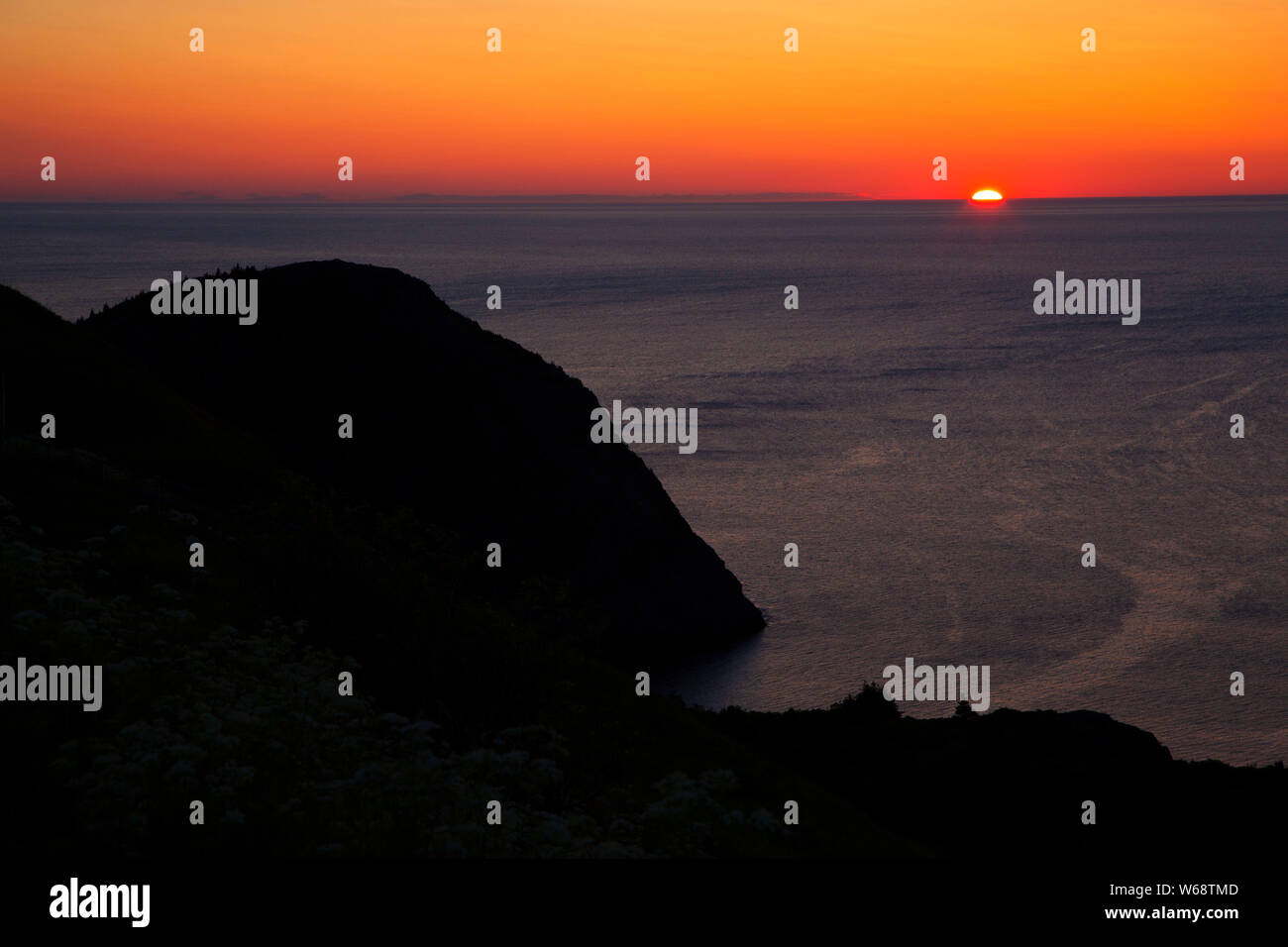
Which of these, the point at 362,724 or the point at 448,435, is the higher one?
the point at 448,435

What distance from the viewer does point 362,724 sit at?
581 inches

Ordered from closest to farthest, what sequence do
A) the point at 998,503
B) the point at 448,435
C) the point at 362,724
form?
the point at 362,724 → the point at 448,435 → the point at 998,503

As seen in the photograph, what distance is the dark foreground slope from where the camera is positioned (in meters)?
12.0

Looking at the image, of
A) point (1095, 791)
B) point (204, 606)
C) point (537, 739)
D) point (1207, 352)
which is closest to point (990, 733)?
point (1095, 791)

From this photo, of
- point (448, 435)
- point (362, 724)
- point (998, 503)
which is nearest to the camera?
point (362, 724)

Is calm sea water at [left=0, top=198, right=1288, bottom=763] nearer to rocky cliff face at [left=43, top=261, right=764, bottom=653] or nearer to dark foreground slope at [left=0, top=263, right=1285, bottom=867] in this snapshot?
rocky cliff face at [left=43, top=261, right=764, bottom=653]

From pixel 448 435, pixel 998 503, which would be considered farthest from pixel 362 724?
pixel 998 503

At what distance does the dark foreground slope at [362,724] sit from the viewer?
1199cm

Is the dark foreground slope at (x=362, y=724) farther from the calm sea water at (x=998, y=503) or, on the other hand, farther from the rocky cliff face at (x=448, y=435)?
the calm sea water at (x=998, y=503)

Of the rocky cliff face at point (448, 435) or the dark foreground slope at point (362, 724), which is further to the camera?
the rocky cliff face at point (448, 435)

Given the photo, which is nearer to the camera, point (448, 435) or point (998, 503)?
point (448, 435)

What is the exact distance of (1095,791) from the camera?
2545cm

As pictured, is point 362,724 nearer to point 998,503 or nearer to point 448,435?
point 448,435

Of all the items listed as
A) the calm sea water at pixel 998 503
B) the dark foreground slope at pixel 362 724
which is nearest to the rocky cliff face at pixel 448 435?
the calm sea water at pixel 998 503
